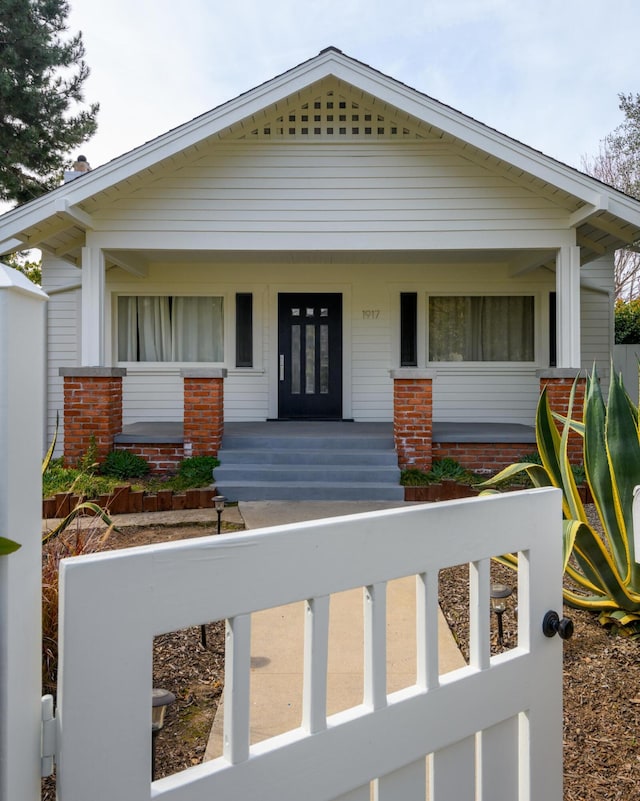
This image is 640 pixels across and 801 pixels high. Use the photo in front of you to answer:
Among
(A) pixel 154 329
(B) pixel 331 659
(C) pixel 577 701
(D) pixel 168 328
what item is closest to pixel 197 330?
(D) pixel 168 328

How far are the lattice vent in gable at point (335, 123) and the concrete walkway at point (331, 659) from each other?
18.9ft

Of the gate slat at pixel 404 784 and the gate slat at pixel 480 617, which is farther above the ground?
the gate slat at pixel 480 617

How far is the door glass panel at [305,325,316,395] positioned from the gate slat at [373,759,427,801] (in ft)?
29.7

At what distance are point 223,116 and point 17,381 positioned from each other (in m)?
7.25

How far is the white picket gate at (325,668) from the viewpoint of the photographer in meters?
0.85

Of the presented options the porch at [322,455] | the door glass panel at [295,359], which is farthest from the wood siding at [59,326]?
the door glass panel at [295,359]

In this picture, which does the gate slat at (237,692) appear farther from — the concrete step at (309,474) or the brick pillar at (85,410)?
the brick pillar at (85,410)

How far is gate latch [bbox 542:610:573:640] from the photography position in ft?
4.62

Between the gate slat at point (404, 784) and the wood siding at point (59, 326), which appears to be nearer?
the gate slat at point (404, 784)

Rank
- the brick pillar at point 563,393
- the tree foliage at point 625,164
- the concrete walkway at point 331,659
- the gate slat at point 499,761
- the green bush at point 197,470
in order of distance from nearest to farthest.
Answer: the gate slat at point 499,761 < the concrete walkway at point 331,659 < the green bush at point 197,470 < the brick pillar at point 563,393 < the tree foliage at point 625,164

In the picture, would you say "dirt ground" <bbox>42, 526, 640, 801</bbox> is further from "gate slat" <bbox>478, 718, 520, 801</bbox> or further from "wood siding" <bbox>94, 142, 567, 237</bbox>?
"wood siding" <bbox>94, 142, 567, 237</bbox>

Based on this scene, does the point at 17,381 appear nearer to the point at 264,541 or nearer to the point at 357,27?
the point at 264,541

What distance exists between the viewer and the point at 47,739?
0.86 meters

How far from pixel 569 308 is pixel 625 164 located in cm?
1814
